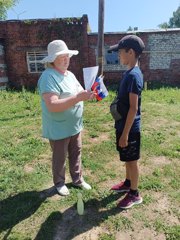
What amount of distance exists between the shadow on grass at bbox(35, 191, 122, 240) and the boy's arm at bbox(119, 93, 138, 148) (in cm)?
86

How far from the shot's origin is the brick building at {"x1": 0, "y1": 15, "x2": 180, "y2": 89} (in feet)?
46.5

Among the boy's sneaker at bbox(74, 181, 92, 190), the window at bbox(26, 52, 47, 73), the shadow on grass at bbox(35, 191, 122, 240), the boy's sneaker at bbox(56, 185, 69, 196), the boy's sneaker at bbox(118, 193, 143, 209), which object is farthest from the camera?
the window at bbox(26, 52, 47, 73)

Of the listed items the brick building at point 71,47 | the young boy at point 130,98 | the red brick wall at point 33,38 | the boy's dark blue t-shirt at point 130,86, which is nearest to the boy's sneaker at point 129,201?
the young boy at point 130,98

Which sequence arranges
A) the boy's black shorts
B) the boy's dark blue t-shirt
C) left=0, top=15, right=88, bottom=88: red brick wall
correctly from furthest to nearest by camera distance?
left=0, top=15, right=88, bottom=88: red brick wall < the boy's black shorts < the boy's dark blue t-shirt

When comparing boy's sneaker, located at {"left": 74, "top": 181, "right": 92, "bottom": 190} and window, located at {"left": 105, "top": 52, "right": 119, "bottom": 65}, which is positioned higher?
window, located at {"left": 105, "top": 52, "right": 119, "bottom": 65}

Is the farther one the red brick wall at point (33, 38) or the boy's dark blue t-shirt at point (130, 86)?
the red brick wall at point (33, 38)

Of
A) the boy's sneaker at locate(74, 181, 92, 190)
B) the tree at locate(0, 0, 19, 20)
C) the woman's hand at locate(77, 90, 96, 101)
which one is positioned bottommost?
the boy's sneaker at locate(74, 181, 92, 190)

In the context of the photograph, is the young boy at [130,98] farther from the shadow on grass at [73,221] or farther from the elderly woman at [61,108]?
the shadow on grass at [73,221]

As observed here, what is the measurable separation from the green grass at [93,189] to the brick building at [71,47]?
26.7 feet

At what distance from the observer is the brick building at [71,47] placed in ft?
46.5

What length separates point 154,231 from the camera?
10.1 feet

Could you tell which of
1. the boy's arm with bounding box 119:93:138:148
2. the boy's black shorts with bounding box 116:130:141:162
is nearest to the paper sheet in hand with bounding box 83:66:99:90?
the boy's arm with bounding box 119:93:138:148

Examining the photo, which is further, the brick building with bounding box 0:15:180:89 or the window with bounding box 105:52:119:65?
the window with bounding box 105:52:119:65

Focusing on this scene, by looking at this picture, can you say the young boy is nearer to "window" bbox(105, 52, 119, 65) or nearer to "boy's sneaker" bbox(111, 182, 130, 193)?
"boy's sneaker" bbox(111, 182, 130, 193)
